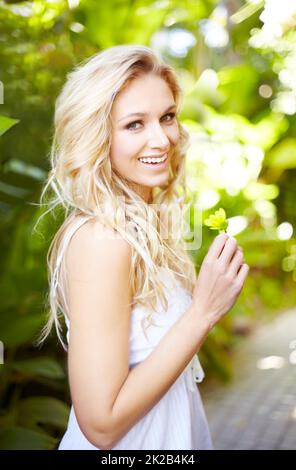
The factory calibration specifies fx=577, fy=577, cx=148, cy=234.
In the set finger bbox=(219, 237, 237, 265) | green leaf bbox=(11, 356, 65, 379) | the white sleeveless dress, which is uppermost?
finger bbox=(219, 237, 237, 265)

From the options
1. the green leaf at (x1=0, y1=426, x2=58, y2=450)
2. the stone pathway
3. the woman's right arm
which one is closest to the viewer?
the woman's right arm

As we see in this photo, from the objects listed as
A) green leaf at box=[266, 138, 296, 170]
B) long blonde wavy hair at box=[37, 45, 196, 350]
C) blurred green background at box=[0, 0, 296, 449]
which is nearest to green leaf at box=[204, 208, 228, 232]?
long blonde wavy hair at box=[37, 45, 196, 350]

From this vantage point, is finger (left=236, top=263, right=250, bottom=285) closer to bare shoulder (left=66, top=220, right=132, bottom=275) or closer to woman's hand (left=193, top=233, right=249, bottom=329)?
woman's hand (left=193, top=233, right=249, bottom=329)

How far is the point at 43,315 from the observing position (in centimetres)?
207

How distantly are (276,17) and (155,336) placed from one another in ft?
4.45

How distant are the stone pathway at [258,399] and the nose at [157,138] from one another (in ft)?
5.06

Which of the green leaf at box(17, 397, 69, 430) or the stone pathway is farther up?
the green leaf at box(17, 397, 69, 430)

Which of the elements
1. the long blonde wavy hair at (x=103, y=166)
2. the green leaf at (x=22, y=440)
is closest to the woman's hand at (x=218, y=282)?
the long blonde wavy hair at (x=103, y=166)

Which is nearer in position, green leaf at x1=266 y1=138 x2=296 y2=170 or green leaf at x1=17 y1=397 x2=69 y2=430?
green leaf at x1=17 y1=397 x2=69 y2=430

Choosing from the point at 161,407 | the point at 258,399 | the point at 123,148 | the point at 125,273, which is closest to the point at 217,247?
the point at 125,273

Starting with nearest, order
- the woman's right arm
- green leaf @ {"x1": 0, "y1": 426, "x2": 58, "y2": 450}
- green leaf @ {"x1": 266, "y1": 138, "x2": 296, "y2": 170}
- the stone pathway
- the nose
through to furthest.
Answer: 1. the woman's right arm
2. the nose
3. green leaf @ {"x1": 0, "y1": 426, "x2": 58, "y2": 450}
4. the stone pathway
5. green leaf @ {"x1": 266, "y1": 138, "x2": 296, "y2": 170}

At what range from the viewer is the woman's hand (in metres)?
1.05

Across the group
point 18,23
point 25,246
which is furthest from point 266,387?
point 18,23

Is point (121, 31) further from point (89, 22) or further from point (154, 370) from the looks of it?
point (154, 370)
